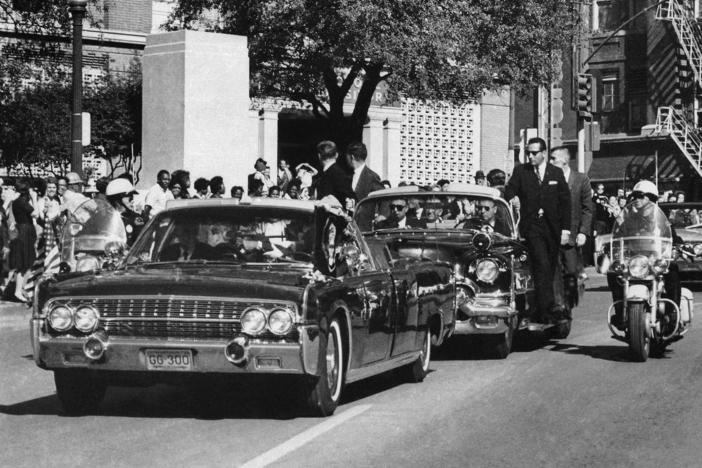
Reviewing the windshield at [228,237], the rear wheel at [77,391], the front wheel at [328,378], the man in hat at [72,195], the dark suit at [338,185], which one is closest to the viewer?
the front wheel at [328,378]

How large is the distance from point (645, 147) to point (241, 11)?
24.0 m

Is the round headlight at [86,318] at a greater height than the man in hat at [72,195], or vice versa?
the man in hat at [72,195]

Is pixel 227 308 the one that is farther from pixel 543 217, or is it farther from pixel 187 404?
pixel 543 217

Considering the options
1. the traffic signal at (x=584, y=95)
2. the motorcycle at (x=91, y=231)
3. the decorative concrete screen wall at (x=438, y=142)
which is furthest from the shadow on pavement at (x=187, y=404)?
the decorative concrete screen wall at (x=438, y=142)

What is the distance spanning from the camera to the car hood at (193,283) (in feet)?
31.5

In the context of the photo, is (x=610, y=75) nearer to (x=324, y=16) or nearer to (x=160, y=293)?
(x=324, y=16)

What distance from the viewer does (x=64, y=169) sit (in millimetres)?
33281

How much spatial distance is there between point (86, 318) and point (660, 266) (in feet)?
19.6

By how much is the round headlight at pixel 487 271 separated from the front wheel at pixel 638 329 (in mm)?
1215

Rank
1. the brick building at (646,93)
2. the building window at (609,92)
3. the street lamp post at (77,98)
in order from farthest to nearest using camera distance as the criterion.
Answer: the building window at (609,92) → the brick building at (646,93) → the street lamp post at (77,98)

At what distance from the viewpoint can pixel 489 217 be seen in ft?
50.9

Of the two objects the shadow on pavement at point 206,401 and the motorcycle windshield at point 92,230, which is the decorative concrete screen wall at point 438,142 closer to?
the motorcycle windshield at point 92,230

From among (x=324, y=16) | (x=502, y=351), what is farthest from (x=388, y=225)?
(x=324, y=16)

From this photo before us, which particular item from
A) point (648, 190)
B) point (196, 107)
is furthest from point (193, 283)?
point (196, 107)
